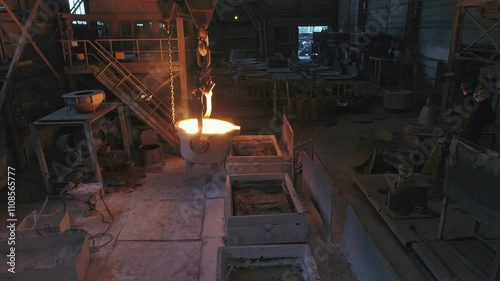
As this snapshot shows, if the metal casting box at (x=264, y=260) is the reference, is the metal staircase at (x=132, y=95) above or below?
above

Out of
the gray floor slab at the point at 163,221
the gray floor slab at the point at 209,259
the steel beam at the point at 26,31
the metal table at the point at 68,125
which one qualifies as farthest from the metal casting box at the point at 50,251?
the steel beam at the point at 26,31

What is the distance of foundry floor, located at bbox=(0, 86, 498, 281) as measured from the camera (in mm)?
5199

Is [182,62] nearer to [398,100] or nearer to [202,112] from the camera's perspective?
[202,112]

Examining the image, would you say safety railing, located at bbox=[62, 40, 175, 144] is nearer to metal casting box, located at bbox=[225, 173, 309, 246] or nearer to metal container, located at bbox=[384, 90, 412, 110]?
metal casting box, located at bbox=[225, 173, 309, 246]

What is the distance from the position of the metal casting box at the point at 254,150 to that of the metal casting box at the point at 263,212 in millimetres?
711

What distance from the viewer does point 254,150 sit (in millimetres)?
7453

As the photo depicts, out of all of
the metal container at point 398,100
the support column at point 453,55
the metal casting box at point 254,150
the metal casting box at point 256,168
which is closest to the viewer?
the metal casting box at point 256,168

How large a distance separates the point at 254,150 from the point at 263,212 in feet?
8.94

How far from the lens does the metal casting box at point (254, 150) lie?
6.44 m

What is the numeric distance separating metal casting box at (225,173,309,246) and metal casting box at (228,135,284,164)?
0.71m

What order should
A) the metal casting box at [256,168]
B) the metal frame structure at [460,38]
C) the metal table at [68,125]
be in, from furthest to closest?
the metal frame structure at [460,38] → the metal table at [68,125] → the metal casting box at [256,168]

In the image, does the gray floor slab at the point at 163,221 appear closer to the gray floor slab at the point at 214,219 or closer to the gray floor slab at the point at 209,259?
the gray floor slab at the point at 214,219

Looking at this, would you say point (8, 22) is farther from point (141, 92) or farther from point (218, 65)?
point (218, 65)

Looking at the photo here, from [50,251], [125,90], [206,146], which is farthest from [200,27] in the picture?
[125,90]
